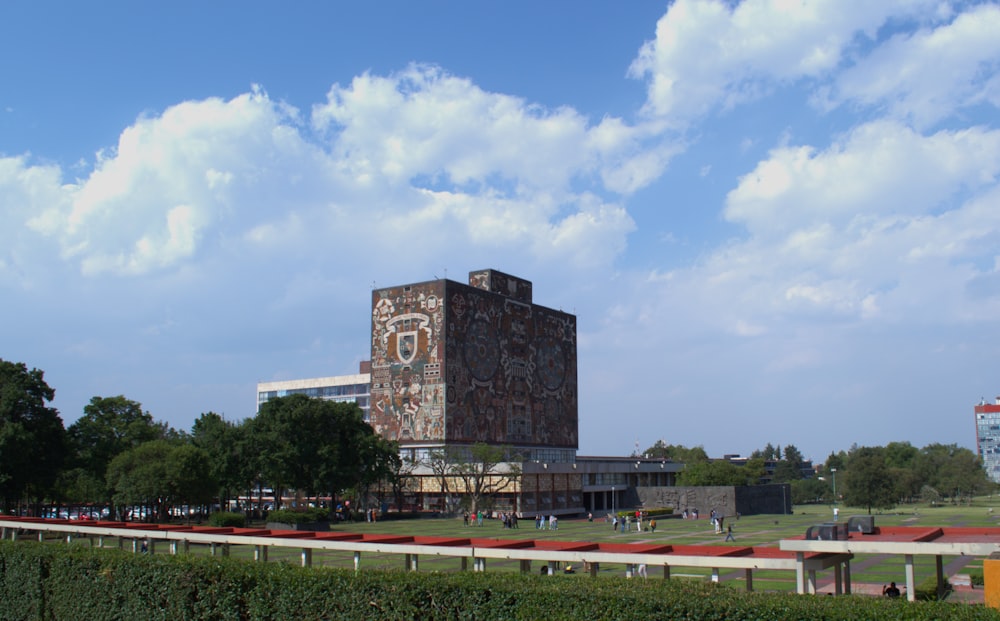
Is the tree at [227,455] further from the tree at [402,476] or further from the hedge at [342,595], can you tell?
the hedge at [342,595]

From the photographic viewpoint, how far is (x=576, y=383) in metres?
94.3

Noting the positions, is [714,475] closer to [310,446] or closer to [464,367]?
[464,367]

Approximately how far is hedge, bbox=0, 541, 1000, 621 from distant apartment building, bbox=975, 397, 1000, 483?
21502 centimetres

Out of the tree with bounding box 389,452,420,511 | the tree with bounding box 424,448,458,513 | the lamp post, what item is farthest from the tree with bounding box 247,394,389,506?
the lamp post

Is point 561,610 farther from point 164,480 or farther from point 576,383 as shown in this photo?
point 576,383

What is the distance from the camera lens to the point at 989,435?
196m

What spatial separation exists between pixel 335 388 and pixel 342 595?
120157 mm

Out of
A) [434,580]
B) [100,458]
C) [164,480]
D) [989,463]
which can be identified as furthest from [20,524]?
[989,463]

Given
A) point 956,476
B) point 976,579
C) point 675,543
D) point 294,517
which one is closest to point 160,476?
point 294,517

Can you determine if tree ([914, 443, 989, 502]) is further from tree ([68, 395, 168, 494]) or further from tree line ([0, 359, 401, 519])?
tree ([68, 395, 168, 494])

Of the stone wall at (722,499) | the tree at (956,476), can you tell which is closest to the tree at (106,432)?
the stone wall at (722,499)

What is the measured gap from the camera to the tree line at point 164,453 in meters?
49.3

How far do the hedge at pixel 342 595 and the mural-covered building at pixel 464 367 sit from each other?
56277 millimetres

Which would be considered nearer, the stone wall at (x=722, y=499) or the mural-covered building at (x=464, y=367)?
the stone wall at (x=722, y=499)
